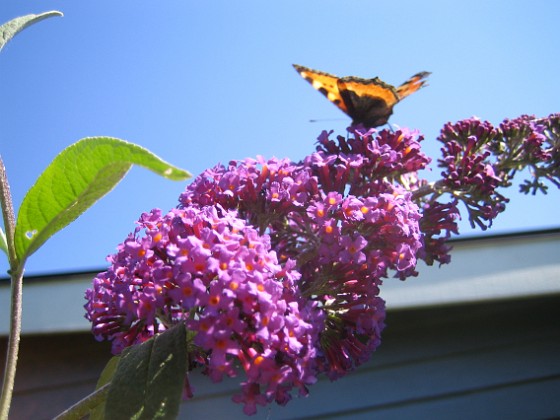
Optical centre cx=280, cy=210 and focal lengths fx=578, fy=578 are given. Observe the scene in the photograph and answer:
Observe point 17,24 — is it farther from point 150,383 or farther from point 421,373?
point 421,373

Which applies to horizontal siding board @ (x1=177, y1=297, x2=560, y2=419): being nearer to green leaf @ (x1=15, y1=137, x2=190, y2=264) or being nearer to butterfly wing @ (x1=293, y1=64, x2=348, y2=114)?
butterfly wing @ (x1=293, y1=64, x2=348, y2=114)

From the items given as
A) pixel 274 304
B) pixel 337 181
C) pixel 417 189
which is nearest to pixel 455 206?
pixel 417 189

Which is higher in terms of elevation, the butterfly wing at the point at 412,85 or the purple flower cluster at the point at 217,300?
the butterfly wing at the point at 412,85

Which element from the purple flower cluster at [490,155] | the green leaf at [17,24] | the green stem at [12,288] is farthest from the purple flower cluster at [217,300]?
the purple flower cluster at [490,155]

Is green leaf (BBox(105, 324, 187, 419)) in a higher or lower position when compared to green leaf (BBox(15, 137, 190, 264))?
lower

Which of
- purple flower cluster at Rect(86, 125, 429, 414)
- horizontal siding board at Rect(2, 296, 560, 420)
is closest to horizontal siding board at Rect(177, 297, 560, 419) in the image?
horizontal siding board at Rect(2, 296, 560, 420)

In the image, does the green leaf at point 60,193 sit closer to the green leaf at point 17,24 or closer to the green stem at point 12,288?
the green stem at point 12,288
